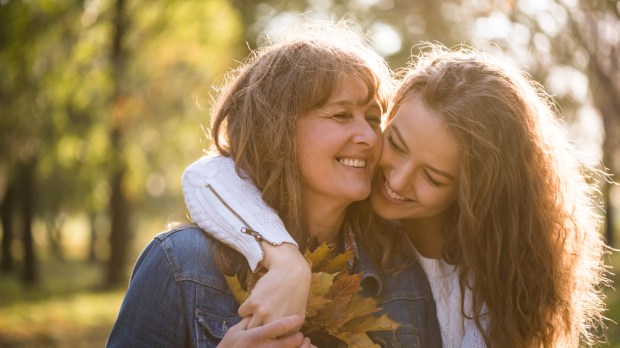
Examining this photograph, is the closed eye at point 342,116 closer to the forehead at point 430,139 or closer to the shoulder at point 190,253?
the forehead at point 430,139

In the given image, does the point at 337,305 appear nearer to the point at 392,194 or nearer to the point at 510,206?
the point at 392,194

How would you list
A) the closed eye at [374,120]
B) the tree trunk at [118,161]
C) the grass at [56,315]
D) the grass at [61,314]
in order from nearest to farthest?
the closed eye at [374,120], the grass at [61,314], the grass at [56,315], the tree trunk at [118,161]

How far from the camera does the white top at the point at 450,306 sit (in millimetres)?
3232

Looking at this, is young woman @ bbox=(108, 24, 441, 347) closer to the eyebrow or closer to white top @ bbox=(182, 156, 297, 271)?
white top @ bbox=(182, 156, 297, 271)

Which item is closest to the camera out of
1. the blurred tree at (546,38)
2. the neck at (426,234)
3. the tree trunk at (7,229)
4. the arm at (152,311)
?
the arm at (152,311)

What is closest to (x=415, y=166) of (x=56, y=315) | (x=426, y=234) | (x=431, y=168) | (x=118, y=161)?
(x=431, y=168)

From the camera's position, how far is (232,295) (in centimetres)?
291

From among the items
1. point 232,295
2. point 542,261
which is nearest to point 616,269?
point 542,261

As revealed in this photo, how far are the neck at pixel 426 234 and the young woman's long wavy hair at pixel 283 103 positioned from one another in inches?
27.6

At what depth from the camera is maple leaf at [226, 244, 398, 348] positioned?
9.07 feet

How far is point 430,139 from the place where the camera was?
10.4 ft

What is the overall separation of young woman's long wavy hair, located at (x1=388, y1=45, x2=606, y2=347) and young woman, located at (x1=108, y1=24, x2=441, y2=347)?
1.00ft

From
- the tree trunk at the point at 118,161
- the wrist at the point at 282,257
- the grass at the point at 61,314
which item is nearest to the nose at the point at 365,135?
the wrist at the point at 282,257

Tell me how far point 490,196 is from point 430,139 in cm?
40
